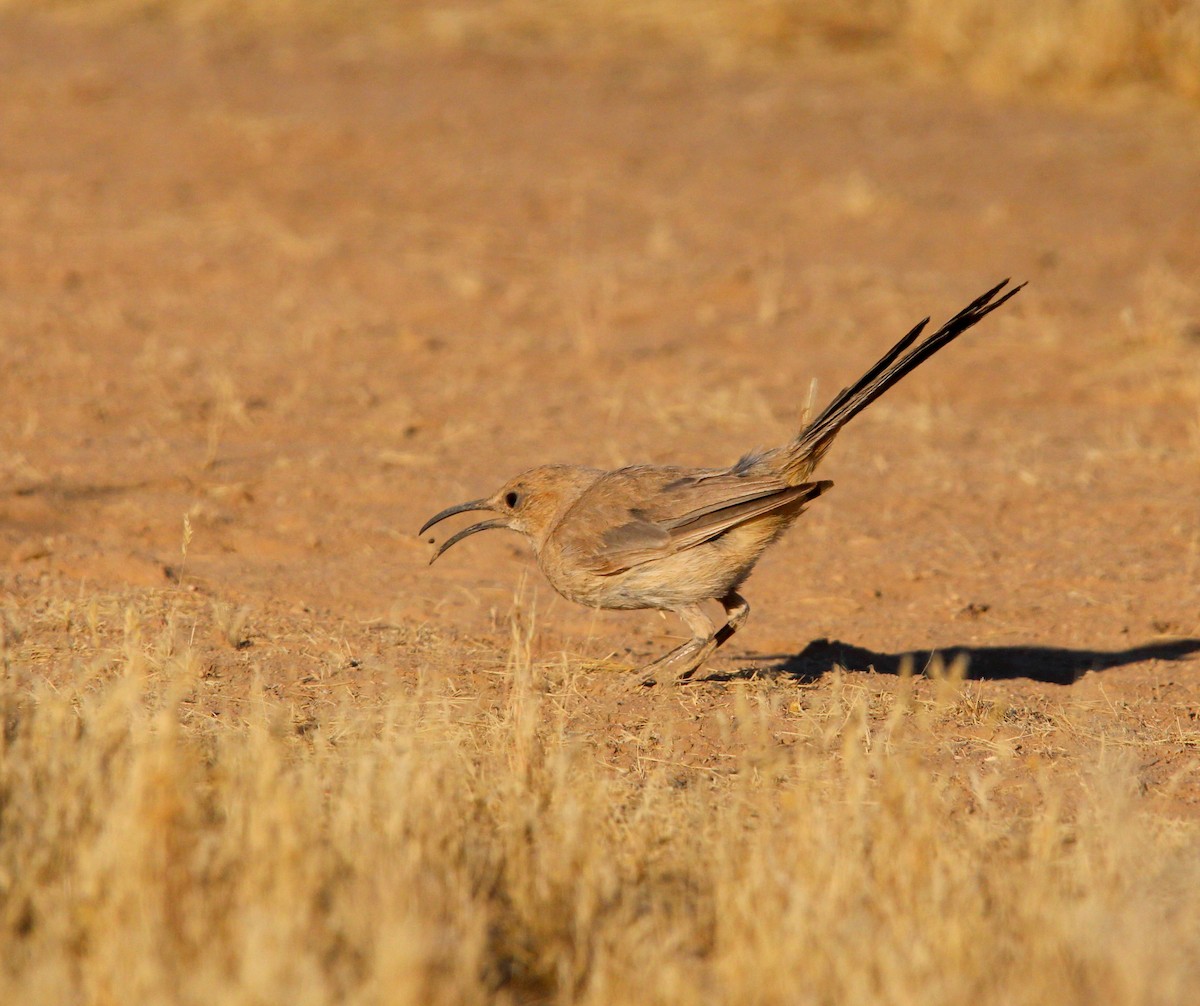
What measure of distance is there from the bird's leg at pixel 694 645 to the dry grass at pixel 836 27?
1245cm

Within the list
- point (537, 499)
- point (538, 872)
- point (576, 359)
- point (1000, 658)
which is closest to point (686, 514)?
point (537, 499)

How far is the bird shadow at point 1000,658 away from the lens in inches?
242

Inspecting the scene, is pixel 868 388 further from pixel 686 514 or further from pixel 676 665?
pixel 676 665

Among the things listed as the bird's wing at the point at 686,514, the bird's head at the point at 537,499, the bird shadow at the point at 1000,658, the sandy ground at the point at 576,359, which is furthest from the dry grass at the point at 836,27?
the bird's wing at the point at 686,514

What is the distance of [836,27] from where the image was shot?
18297 mm

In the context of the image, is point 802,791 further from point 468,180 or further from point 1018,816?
point 468,180

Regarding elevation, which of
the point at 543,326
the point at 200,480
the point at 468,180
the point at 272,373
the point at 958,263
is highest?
the point at 468,180

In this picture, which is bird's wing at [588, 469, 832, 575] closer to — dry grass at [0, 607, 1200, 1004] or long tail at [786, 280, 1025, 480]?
long tail at [786, 280, 1025, 480]

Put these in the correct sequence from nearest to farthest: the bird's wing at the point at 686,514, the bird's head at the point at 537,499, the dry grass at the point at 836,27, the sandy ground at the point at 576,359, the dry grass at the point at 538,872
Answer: the dry grass at the point at 538,872 → the bird's wing at the point at 686,514 → the bird's head at the point at 537,499 → the sandy ground at the point at 576,359 → the dry grass at the point at 836,27

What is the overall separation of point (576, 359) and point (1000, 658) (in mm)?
4421

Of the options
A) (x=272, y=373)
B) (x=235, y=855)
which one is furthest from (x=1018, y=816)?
(x=272, y=373)

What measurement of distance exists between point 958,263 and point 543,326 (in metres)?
3.61

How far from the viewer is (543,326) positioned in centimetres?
1082

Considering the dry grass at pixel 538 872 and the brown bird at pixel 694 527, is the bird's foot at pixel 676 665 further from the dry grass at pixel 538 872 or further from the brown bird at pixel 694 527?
the dry grass at pixel 538 872
